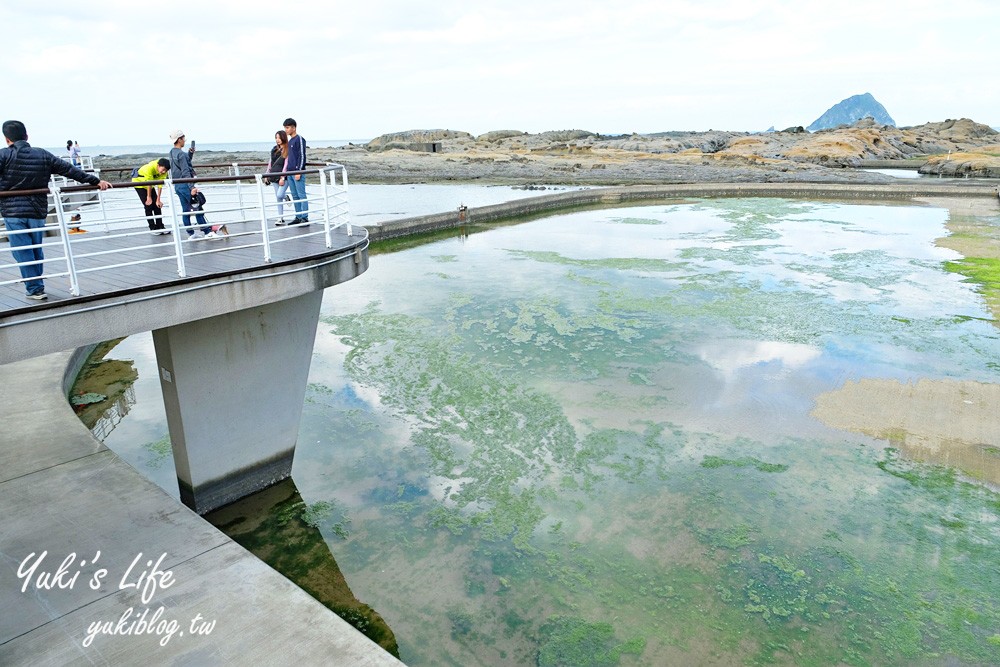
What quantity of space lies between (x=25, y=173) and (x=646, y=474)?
863 cm

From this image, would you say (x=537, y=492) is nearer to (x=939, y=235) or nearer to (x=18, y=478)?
(x=18, y=478)

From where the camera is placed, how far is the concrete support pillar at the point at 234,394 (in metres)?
7.56

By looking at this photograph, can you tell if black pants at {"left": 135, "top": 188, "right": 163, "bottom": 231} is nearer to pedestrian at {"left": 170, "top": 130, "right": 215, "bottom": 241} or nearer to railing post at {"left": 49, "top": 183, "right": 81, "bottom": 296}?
pedestrian at {"left": 170, "top": 130, "right": 215, "bottom": 241}

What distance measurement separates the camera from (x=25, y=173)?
571 centimetres

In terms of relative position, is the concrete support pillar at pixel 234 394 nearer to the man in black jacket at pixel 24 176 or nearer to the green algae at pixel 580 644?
the man in black jacket at pixel 24 176

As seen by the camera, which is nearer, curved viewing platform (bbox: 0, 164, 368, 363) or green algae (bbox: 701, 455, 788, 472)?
curved viewing platform (bbox: 0, 164, 368, 363)

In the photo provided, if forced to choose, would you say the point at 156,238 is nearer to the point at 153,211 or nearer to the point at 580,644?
the point at 153,211

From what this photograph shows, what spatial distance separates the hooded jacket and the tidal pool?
16.7ft

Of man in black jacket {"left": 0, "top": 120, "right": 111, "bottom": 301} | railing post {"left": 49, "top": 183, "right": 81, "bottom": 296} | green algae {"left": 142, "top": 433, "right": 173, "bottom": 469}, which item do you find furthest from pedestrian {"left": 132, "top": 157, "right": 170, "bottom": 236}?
green algae {"left": 142, "top": 433, "right": 173, "bottom": 469}

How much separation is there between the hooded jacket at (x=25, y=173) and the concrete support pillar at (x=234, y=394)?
1940mm

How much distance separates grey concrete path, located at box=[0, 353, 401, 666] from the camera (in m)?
5.08

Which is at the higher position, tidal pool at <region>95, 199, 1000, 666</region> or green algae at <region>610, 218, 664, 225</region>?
green algae at <region>610, 218, 664, 225</region>

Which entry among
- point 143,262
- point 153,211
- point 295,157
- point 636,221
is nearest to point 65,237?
point 143,262

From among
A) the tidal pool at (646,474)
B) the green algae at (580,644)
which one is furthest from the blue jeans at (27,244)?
the green algae at (580,644)
